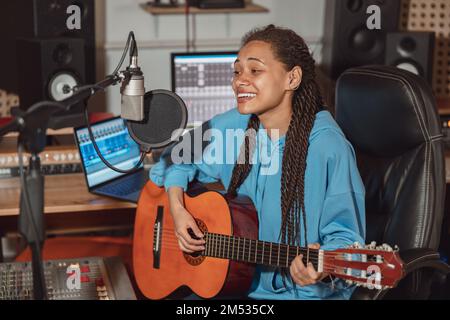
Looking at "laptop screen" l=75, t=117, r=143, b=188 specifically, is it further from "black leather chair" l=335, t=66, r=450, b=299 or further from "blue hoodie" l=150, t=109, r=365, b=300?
"black leather chair" l=335, t=66, r=450, b=299

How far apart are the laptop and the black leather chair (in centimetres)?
73

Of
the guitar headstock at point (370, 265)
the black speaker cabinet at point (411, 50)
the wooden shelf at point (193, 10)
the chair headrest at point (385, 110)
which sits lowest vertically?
the guitar headstock at point (370, 265)

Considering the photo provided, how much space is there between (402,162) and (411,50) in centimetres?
113

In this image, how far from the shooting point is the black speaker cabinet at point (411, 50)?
2896mm

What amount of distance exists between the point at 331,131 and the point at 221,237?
385mm

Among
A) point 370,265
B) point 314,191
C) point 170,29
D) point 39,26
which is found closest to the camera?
point 370,265

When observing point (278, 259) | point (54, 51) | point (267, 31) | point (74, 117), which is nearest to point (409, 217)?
point (278, 259)

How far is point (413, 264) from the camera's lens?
5.55 feet

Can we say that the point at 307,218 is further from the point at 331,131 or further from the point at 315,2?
the point at 315,2

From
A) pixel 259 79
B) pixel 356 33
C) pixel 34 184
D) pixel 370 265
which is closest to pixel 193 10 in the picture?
pixel 356 33

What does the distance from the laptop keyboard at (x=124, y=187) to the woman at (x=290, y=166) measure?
1.38 feet

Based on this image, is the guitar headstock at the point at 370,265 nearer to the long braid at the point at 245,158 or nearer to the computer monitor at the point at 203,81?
the long braid at the point at 245,158
